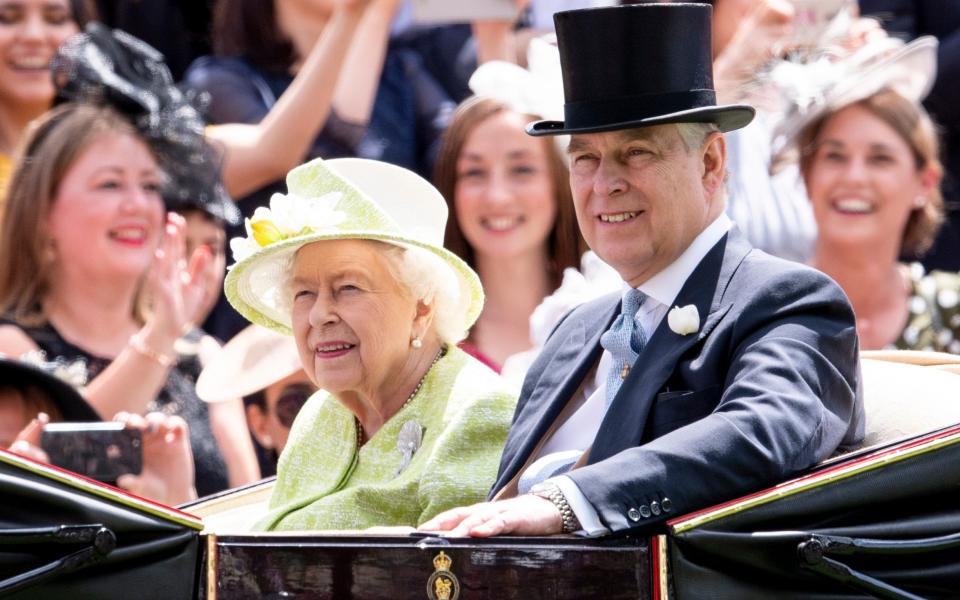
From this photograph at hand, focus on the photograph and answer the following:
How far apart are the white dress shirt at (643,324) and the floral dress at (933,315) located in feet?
7.04

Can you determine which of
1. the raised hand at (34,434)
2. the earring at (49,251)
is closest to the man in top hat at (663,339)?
the raised hand at (34,434)

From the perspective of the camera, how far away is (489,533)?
2.47m

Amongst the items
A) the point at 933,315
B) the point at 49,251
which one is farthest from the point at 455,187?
the point at 933,315

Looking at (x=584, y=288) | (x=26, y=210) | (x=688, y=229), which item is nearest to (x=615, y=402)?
(x=688, y=229)

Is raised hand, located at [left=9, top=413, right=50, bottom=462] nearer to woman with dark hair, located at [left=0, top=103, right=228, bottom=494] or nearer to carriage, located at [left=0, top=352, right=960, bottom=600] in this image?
woman with dark hair, located at [left=0, top=103, right=228, bottom=494]

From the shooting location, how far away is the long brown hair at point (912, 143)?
5.13 meters

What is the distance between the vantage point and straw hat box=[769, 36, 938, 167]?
5.09m

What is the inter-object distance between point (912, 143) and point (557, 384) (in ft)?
8.00

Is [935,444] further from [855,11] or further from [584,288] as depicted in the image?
[855,11]

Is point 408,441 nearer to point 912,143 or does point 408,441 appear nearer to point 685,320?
point 685,320

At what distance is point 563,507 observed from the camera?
252 centimetres

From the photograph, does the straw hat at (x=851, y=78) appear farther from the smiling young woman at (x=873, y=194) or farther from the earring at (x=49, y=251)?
the earring at (x=49, y=251)

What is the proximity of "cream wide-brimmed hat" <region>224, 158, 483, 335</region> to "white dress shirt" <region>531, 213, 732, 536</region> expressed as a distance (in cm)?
43

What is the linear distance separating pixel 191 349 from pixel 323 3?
130 centimetres
